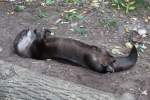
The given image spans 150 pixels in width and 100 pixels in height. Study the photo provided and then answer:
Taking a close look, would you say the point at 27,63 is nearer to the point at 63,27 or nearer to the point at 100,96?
the point at 63,27

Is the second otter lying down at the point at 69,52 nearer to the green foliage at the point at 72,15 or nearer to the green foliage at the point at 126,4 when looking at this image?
the green foliage at the point at 72,15

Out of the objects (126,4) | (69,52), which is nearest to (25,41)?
(69,52)

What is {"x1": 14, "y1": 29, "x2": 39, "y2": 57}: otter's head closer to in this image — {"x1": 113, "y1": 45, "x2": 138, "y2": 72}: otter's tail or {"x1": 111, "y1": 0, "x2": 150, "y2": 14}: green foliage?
{"x1": 113, "y1": 45, "x2": 138, "y2": 72}: otter's tail

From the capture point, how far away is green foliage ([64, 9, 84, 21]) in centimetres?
687

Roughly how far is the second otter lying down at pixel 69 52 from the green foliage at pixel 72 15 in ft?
2.28

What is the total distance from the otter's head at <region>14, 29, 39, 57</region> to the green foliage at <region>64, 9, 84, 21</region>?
790 mm

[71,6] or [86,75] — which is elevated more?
[71,6]

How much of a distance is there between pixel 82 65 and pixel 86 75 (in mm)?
237

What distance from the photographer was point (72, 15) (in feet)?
22.8

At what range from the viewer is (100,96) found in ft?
14.0

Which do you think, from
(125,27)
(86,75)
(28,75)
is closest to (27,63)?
(86,75)

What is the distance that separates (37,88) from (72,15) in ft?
9.04

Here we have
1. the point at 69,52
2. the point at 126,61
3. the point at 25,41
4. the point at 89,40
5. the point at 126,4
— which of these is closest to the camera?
the point at 126,61

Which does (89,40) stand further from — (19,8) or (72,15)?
(19,8)
